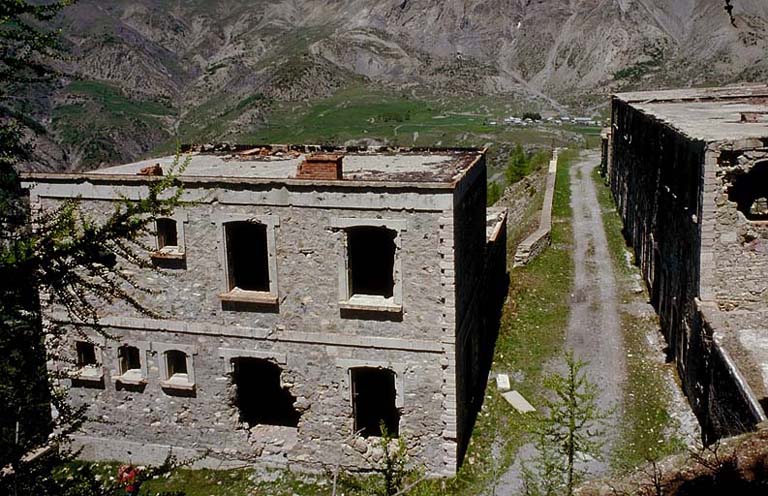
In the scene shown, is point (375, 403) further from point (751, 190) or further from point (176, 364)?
point (751, 190)

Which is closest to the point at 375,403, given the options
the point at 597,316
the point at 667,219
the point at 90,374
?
the point at 90,374

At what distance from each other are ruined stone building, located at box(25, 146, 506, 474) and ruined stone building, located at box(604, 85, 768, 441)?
217 inches

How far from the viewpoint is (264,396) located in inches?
812

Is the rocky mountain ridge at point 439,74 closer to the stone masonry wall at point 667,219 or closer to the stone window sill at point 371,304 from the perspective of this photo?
the stone masonry wall at point 667,219

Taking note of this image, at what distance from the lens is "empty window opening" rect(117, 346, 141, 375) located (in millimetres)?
18641

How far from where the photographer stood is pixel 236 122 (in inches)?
5335

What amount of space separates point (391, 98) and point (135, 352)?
125915 mm

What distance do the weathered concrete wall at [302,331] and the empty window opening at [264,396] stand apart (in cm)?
91

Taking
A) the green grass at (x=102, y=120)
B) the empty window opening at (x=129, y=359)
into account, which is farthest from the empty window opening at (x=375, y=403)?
the green grass at (x=102, y=120)

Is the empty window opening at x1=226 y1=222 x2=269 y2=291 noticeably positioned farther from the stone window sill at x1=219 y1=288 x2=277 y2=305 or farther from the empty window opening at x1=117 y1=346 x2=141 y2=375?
the empty window opening at x1=117 y1=346 x2=141 y2=375

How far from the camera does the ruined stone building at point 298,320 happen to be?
16.2 metres

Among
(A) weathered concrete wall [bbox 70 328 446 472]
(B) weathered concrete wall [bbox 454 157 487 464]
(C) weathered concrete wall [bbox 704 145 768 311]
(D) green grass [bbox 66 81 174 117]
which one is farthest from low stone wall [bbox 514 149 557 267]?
(D) green grass [bbox 66 81 174 117]

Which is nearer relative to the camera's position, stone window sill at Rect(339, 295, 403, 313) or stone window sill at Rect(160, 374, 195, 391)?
stone window sill at Rect(339, 295, 403, 313)

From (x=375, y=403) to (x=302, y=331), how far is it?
3954 mm
